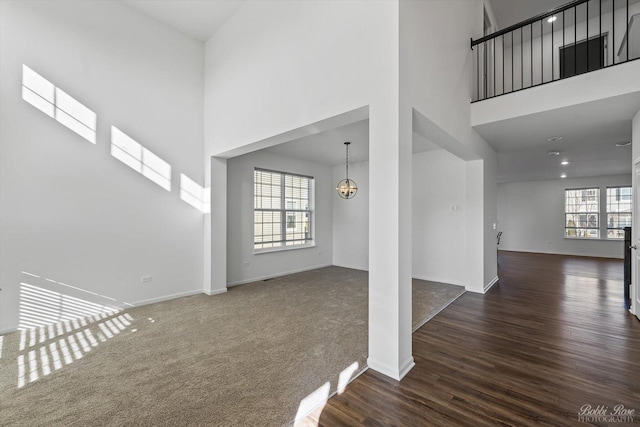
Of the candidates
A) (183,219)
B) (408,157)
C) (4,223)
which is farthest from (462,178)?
(4,223)

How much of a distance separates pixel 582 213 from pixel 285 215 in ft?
33.7

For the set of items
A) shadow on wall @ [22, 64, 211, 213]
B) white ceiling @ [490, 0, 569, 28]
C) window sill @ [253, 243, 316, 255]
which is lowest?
window sill @ [253, 243, 316, 255]

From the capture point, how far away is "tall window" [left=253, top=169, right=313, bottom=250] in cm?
593

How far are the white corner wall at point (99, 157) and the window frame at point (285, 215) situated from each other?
132 centimetres

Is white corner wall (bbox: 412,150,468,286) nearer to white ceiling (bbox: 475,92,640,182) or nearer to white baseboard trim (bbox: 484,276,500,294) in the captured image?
white baseboard trim (bbox: 484,276,500,294)

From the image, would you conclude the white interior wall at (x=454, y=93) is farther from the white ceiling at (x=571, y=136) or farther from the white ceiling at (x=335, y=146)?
the white ceiling at (x=335, y=146)

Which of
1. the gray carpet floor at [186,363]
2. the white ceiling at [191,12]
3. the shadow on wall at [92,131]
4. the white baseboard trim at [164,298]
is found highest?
the white ceiling at [191,12]

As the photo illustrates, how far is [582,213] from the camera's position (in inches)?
371

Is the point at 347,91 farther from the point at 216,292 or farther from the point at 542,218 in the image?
the point at 542,218

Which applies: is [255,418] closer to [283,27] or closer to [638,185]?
[283,27]

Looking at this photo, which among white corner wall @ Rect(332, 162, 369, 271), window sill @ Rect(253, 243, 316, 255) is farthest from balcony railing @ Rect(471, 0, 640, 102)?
window sill @ Rect(253, 243, 316, 255)

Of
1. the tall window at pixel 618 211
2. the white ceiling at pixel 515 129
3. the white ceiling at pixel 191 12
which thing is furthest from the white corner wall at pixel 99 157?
the tall window at pixel 618 211

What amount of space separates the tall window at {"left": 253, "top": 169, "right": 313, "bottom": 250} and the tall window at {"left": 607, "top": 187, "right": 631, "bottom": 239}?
9.86 metres

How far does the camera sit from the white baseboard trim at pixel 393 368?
Answer: 2258 mm
